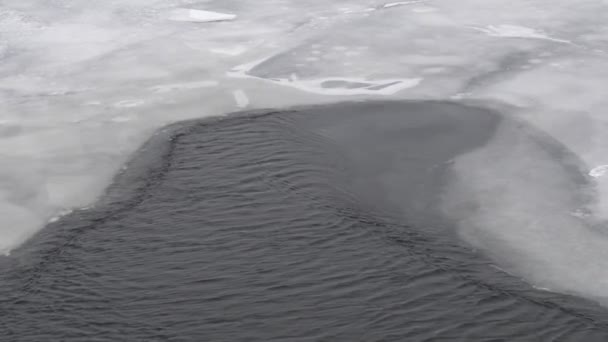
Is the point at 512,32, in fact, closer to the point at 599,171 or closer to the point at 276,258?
the point at 599,171

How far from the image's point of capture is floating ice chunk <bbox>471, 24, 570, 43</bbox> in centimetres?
839

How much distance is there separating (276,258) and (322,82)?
9.07ft

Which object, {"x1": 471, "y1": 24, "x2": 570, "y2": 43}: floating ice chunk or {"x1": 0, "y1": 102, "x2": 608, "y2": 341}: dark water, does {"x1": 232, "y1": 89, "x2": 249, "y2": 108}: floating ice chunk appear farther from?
{"x1": 471, "y1": 24, "x2": 570, "y2": 43}: floating ice chunk

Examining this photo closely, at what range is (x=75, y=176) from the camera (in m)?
6.02

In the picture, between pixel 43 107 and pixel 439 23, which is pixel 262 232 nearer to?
pixel 43 107

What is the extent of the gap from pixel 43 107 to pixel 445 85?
3307 mm


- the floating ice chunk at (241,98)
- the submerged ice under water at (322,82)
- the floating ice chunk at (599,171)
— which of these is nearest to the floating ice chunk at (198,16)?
the submerged ice under water at (322,82)

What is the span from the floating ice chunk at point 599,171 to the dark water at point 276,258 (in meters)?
0.87

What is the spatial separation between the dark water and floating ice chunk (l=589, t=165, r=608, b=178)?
0.87 metres

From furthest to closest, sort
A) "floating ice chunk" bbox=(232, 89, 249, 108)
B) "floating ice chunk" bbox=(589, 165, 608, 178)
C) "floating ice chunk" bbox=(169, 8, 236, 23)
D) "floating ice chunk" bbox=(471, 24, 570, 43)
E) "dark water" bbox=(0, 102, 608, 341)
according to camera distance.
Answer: "floating ice chunk" bbox=(169, 8, 236, 23), "floating ice chunk" bbox=(471, 24, 570, 43), "floating ice chunk" bbox=(232, 89, 249, 108), "floating ice chunk" bbox=(589, 165, 608, 178), "dark water" bbox=(0, 102, 608, 341)

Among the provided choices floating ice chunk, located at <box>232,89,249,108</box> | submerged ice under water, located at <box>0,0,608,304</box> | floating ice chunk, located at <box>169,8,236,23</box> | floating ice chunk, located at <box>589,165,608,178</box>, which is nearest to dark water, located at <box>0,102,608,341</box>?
submerged ice under water, located at <box>0,0,608,304</box>

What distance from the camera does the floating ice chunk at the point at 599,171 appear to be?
19.3ft

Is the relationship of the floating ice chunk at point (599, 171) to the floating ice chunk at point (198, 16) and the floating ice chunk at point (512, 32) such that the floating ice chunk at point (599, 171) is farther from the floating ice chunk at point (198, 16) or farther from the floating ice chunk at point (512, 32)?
the floating ice chunk at point (198, 16)

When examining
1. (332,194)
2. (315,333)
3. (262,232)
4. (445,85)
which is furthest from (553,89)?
(315,333)
